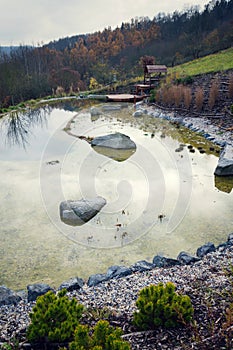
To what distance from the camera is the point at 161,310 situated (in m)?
2.13

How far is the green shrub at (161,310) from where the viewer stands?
2116 mm

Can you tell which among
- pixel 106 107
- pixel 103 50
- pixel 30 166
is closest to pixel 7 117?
pixel 106 107

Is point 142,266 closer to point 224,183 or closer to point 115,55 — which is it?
point 224,183

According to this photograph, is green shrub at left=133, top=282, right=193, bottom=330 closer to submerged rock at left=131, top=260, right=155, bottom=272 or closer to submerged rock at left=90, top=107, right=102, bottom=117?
submerged rock at left=131, top=260, right=155, bottom=272

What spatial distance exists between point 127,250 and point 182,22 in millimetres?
34461

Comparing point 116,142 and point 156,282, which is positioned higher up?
point 116,142

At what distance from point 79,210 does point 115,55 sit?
2889 cm

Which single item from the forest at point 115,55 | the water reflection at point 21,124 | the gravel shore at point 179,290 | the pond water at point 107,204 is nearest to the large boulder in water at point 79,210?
the pond water at point 107,204

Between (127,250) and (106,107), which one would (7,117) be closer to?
(106,107)

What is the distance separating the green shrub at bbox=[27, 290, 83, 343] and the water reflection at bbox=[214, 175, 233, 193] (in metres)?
4.32

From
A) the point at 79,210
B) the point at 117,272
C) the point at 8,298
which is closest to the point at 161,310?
the point at 117,272

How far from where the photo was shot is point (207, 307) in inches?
93.3

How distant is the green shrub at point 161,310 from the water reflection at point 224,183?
12.6 feet

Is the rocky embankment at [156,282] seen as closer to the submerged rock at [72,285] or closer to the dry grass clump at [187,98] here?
the submerged rock at [72,285]
